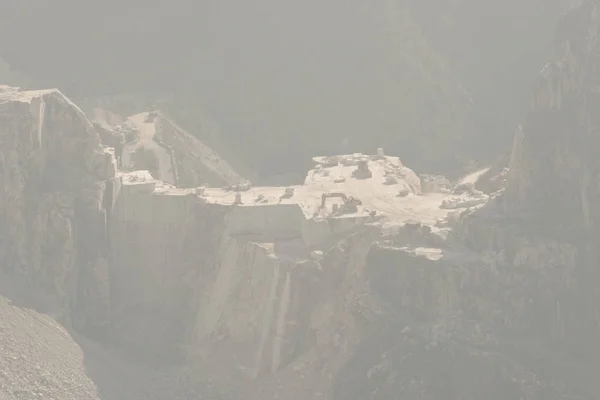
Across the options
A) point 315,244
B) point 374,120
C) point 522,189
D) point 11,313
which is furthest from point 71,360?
point 374,120

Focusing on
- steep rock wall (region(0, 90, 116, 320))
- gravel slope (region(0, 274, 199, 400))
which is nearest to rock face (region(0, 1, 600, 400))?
steep rock wall (region(0, 90, 116, 320))

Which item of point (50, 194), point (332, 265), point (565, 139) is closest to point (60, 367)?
point (50, 194)

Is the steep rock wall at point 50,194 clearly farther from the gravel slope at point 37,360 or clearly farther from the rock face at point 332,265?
the gravel slope at point 37,360

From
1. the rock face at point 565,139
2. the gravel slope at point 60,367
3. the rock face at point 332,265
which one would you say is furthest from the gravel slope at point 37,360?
the rock face at point 565,139

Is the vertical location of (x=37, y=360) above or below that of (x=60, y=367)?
above

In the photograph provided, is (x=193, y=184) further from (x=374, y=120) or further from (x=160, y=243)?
(x=374, y=120)

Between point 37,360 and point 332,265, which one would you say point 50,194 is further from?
point 332,265

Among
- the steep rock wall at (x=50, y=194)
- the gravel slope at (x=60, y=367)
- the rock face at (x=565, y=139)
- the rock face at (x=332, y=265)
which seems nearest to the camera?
the rock face at (x=332, y=265)

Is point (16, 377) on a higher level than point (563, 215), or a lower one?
lower

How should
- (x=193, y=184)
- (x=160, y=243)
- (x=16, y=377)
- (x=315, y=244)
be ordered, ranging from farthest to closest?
(x=193, y=184) → (x=160, y=243) → (x=315, y=244) → (x=16, y=377)

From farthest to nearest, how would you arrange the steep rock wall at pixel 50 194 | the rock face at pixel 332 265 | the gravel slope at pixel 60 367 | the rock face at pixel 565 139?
the steep rock wall at pixel 50 194, the rock face at pixel 565 139, the gravel slope at pixel 60 367, the rock face at pixel 332 265

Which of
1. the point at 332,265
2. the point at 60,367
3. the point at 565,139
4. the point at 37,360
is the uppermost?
→ the point at 565,139
